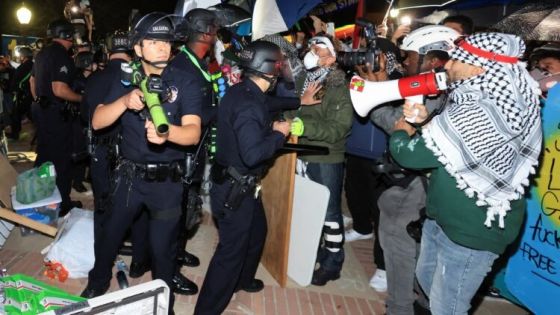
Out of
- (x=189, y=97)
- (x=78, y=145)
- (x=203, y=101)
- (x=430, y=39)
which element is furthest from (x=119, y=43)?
(x=78, y=145)

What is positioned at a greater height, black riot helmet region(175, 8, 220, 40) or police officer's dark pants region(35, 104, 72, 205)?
black riot helmet region(175, 8, 220, 40)

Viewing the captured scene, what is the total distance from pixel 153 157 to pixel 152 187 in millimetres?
231

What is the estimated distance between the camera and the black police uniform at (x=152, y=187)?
10.6ft

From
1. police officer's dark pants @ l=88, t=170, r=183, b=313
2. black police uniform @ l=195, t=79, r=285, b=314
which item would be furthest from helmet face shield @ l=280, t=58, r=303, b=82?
police officer's dark pants @ l=88, t=170, r=183, b=313

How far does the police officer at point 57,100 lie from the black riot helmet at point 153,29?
2867 millimetres

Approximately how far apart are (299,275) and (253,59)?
225 centimetres

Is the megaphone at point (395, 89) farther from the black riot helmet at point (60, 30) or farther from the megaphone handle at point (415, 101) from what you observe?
the black riot helmet at point (60, 30)

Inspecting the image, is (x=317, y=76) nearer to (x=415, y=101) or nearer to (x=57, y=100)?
(x=415, y=101)

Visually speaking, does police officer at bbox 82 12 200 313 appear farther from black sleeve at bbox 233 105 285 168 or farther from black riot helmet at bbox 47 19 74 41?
black riot helmet at bbox 47 19 74 41

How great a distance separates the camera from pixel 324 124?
396 centimetres

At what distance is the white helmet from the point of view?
10.5 ft

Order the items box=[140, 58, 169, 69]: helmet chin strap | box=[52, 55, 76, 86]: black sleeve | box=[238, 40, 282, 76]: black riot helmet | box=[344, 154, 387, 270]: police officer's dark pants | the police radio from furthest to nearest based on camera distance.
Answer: box=[52, 55, 76, 86]: black sleeve
box=[344, 154, 387, 270]: police officer's dark pants
box=[238, 40, 282, 76]: black riot helmet
box=[140, 58, 169, 69]: helmet chin strap
the police radio

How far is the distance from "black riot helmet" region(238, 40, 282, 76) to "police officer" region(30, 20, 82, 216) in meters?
3.25

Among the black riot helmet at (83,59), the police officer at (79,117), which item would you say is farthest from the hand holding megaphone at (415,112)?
the black riot helmet at (83,59)
